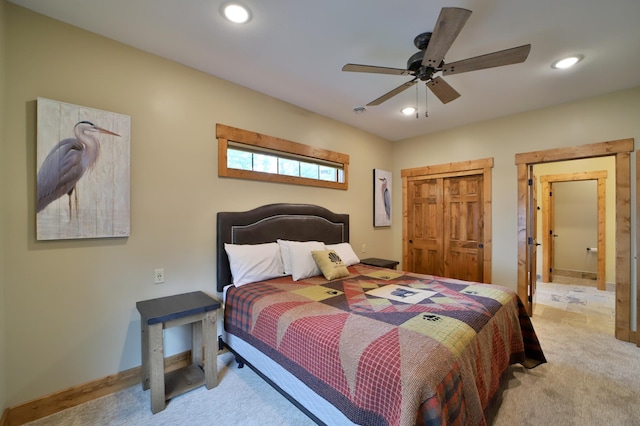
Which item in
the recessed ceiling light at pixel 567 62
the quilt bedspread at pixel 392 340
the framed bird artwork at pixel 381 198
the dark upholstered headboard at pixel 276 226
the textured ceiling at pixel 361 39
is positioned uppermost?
the textured ceiling at pixel 361 39

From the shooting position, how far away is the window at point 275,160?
9.27ft

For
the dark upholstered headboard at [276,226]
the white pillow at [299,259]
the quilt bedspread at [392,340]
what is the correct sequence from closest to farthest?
the quilt bedspread at [392,340]
the dark upholstered headboard at [276,226]
the white pillow at [299,259]

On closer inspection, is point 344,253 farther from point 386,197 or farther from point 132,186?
point 132,186

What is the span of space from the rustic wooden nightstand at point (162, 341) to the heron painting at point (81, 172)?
70cm

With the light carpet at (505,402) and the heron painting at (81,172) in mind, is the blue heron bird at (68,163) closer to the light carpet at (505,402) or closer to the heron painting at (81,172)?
the heron painting at (81,172)

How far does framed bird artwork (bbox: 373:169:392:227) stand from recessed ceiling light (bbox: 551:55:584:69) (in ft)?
8.43

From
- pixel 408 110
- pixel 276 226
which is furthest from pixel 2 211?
pixel 408 110

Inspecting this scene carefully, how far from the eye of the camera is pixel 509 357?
6.93 feet

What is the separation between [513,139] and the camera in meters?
3.71

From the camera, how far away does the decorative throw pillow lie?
2.84 meters

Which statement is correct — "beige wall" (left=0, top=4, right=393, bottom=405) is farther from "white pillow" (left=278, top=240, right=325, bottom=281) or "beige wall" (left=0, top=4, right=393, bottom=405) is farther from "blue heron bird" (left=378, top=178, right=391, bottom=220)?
"blue heron bird" (left=378, top=178, right=391, bottom=220)

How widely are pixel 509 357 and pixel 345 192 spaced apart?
2731 millimetres

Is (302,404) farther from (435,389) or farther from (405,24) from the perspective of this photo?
(405,24)

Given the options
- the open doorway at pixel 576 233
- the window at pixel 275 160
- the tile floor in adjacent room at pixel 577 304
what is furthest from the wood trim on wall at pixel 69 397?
the open doorway at pixel 576 233
